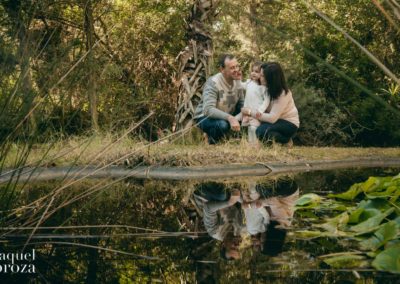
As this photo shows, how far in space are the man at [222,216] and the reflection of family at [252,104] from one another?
A: 8.80 ft

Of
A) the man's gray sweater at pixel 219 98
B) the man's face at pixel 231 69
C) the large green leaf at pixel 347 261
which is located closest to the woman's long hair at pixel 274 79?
the man's face at pixel 231 69

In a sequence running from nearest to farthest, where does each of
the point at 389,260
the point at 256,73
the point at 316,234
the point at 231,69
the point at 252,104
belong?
the point at 389,260 → the point at 316,234 → the point at 231,69 → the point at 252,104 → the point at 256,73

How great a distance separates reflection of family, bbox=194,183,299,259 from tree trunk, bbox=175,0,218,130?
12.0 feet

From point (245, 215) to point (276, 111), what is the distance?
14.0ft

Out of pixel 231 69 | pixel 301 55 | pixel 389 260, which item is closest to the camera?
pixel 389 260

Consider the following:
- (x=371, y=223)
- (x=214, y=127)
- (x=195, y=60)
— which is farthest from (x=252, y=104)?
(x=371, y=223)

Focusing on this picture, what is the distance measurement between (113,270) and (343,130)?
35.4ft

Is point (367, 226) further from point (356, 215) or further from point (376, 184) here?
point (376, 184)

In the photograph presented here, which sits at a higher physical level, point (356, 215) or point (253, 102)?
point (356, 215)

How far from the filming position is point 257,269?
2.20 meters

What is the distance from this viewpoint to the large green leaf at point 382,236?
2.40 m

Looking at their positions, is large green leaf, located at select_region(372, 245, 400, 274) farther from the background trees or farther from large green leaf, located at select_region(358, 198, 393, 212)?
the background trees

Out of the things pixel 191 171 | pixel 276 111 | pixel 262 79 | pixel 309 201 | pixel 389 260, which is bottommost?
pixel 191 171

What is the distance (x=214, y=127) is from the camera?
26.5 ft
